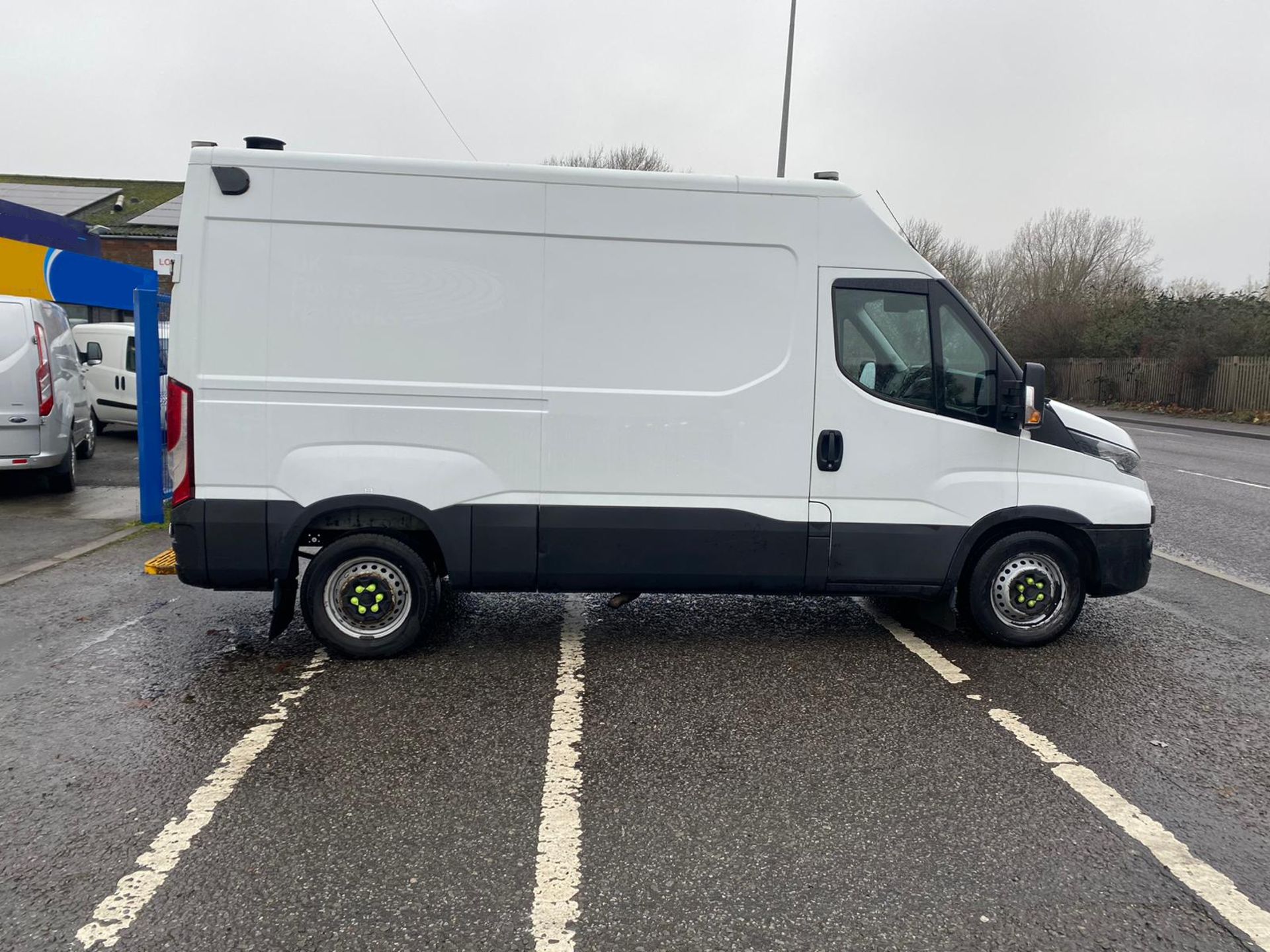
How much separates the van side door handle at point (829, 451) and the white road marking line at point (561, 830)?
5.55 ft

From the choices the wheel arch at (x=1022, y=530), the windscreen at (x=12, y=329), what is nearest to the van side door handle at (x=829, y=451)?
the wheel arch at (x=1022, y=530)

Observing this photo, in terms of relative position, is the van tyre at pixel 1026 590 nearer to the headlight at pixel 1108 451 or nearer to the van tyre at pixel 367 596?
the headlight at pixel 1108 451

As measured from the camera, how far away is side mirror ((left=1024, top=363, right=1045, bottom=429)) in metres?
4.84

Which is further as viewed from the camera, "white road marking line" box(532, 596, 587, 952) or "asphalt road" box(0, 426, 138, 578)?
"asphalt road" box(0, 426, 138, 578)

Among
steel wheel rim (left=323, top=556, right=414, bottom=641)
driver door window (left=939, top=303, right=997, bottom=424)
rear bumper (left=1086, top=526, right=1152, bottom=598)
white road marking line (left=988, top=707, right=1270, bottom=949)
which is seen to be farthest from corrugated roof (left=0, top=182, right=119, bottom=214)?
white road marking line (left=988, top=707, right=1270, bottom=949)

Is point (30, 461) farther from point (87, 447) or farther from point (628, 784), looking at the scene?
point (628, 784)

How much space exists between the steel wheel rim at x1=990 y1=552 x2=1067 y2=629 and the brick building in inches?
894

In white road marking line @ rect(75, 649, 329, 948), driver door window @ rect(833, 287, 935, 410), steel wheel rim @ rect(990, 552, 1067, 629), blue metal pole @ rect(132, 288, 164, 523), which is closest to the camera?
white road marking line @ rect(75, 649, 329, 948)

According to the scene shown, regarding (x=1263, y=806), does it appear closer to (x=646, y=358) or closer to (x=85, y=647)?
(x=646, y=358)

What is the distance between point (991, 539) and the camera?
5113 millimetres

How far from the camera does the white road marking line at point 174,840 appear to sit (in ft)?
8.58

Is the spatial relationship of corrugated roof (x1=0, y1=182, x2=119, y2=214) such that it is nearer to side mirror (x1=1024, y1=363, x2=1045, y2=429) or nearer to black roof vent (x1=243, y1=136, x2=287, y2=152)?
black roof vent (x1=243, y1=136, x2=287, y2=152)

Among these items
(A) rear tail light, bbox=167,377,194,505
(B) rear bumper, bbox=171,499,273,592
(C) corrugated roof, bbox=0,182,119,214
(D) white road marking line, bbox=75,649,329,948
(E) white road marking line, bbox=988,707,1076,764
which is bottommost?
(D) white road marking line, bbox=75,649,329,948

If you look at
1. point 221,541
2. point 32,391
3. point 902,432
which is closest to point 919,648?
point 902,432
